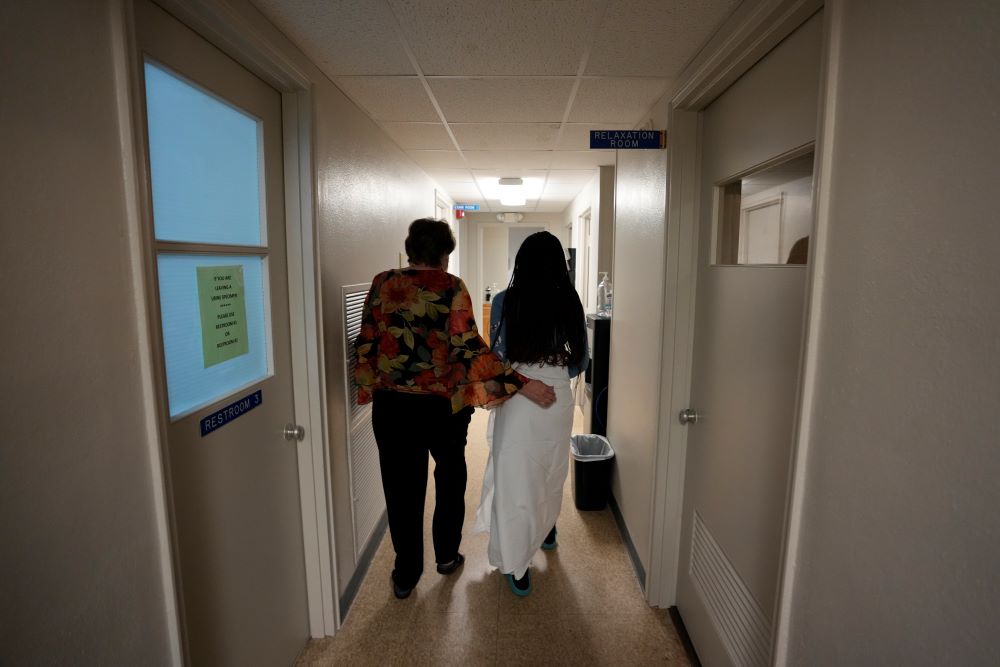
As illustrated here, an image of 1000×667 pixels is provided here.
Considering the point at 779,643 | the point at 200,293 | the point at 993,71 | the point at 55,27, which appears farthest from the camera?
the point at 200,293

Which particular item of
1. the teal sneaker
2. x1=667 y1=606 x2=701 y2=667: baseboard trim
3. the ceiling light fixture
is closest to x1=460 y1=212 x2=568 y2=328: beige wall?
the ceiling light fixture

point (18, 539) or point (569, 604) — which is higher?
point (18, 539)

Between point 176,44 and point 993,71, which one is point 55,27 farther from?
point 993,71

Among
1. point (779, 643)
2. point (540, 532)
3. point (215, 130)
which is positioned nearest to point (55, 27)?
point (215, 130)

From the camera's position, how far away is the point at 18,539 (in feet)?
2.40

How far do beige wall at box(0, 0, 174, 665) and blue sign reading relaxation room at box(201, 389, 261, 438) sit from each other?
316 mm

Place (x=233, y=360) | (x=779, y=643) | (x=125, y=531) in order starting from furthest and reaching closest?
(x=233, y=360)
(x=779, y=643)
(x=125, y=531)

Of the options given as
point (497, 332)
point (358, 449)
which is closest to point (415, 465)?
point (358, 449)

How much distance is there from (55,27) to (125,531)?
86cm

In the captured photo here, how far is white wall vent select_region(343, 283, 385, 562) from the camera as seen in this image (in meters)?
2.21

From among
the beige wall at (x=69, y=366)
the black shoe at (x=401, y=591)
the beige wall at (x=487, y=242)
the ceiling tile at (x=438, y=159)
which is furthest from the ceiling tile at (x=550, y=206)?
the beige wall at (x=69, y=366)

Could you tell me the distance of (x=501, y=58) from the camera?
5.83ft

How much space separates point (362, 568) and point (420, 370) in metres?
1.11

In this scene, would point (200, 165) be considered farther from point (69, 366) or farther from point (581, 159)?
point (581, 159)
